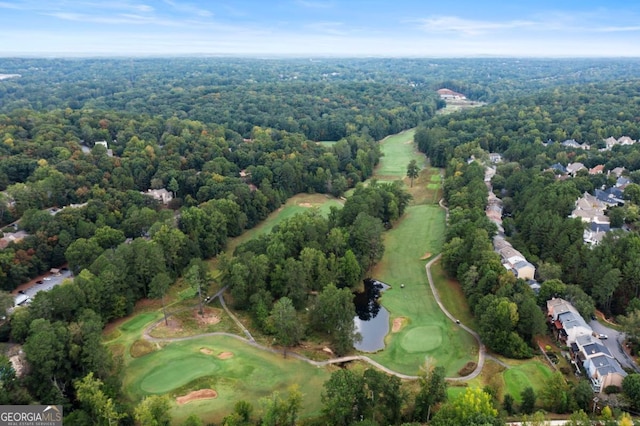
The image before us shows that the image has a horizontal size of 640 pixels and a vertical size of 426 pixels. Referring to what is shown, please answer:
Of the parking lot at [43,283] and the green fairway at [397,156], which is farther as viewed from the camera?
the green fairway at [397,156]

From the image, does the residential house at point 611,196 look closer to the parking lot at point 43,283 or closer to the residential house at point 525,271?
the residential house at point 525,271

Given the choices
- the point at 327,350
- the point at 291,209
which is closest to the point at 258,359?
the point at 327,350

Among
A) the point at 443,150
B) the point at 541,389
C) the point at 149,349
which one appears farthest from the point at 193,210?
the point at 443,150

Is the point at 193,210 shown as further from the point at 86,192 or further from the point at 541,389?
the point at 541,389

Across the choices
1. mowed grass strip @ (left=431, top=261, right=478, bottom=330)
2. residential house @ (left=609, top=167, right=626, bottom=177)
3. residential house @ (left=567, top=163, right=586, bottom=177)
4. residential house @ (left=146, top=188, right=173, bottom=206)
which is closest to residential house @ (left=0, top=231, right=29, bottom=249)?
residential house @ (left=146, top=188, right=173, bottom=206)

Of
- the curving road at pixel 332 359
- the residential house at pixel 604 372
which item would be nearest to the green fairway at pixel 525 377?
the curving road at pixel 332 359

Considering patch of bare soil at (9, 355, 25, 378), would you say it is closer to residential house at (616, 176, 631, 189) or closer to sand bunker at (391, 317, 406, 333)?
sand bunker at (391, 317, 406, 333)
